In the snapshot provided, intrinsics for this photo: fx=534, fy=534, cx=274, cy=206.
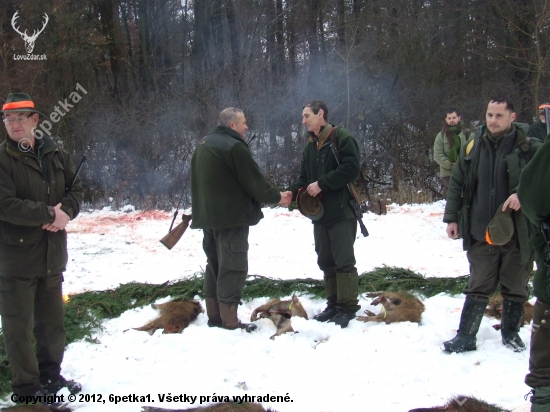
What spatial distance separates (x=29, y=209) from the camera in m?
3.48

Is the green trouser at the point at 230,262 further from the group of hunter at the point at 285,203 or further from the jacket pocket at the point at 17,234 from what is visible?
the jacket pocket at the point at 17,234

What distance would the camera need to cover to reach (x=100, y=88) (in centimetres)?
1570

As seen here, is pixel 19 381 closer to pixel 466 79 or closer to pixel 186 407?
pixel 186 407

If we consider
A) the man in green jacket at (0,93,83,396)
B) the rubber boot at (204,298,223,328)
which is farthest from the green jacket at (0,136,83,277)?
the rubber boot at (204,298,223,328)

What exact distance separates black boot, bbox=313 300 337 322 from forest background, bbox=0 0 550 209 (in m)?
8.45

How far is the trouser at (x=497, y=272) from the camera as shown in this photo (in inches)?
167

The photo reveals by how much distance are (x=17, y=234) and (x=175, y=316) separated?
1.91 m

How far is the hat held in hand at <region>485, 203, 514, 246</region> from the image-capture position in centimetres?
407

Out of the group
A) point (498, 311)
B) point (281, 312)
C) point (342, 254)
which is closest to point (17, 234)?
point (281, 312)

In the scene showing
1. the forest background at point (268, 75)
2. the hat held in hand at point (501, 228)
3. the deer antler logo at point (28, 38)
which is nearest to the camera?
the hat held in hand at point (501, 228)

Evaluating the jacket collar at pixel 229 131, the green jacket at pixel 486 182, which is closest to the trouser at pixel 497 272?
the green jacket at pixel 486 182

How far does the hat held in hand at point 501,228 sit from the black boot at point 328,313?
5.99 feet

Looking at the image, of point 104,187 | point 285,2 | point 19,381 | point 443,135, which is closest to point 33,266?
point 19,381

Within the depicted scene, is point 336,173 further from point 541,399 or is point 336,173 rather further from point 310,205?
point 541,399
